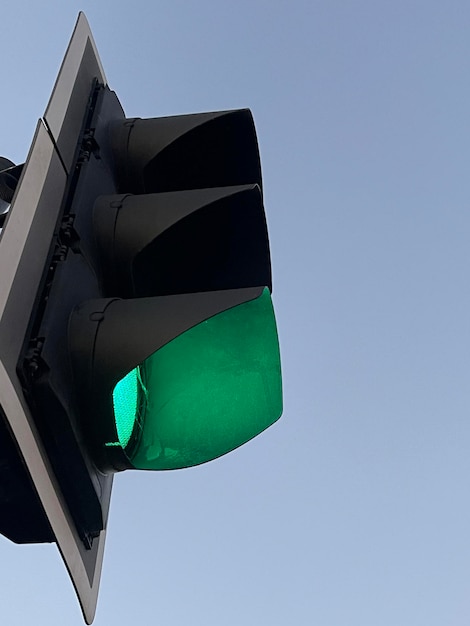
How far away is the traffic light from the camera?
1.57m

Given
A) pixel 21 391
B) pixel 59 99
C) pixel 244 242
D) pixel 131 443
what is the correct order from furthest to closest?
pixel 244 242 < pixel 59 99 < pixel 131 443 < pixel 21 391

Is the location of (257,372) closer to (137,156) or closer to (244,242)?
(244,242)

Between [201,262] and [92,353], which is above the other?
[201,262]

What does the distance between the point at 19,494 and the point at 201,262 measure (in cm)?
65

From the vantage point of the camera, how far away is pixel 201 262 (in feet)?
6.77

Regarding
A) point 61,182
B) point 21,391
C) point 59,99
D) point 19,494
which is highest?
point 59,99

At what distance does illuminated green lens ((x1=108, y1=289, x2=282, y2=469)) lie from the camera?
5.33 ft

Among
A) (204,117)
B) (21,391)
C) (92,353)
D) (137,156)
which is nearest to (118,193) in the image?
(137,156)

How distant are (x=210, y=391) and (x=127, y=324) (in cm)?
19

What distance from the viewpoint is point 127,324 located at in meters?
1.61

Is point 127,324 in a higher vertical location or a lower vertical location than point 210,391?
higher

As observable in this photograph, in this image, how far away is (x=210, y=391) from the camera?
1.62 metres

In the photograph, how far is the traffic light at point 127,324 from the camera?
1566 millimetres

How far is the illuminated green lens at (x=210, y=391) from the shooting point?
1624 millimetres
